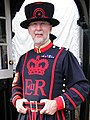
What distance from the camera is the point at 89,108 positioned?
2.33 m

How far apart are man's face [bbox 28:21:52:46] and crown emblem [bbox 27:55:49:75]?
0.40 feet

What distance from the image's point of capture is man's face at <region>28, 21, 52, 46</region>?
1.53m

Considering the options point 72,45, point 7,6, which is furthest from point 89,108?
point 72,45

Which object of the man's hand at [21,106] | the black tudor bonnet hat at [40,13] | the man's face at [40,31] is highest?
the black tudor bonnet hat at [40,13]

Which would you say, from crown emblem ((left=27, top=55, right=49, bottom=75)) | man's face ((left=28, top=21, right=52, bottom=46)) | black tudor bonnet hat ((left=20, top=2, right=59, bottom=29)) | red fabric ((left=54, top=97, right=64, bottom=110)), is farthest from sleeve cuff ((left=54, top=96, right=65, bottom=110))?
black tudor bonnet hat ((left=20, top=2, right=59, bottom=29))

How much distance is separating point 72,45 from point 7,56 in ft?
→ 5.52

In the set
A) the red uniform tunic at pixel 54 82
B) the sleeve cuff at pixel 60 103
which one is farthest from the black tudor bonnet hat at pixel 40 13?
the sleeve cuff at pixel 60 103

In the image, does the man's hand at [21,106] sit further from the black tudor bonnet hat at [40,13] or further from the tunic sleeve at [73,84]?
the black tudor bonnet hat at [40,13]

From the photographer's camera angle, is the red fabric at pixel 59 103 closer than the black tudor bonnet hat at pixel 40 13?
Yes

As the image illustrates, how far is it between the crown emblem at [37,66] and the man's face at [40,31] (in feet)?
0.40

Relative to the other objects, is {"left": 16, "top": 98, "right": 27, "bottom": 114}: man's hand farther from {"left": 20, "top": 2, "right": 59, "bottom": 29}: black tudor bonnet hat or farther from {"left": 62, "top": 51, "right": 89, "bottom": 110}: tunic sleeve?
{"left": 20, "top": 2, "right": 59, "bottom": 29}: black tudor bonnet hat

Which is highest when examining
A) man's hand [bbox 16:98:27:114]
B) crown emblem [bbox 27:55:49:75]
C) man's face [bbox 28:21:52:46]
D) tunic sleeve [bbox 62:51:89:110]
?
man's face [bbox 28:21:52:46]

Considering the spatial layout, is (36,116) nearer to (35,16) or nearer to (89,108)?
(35,16)

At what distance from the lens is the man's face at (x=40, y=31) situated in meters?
1.53
